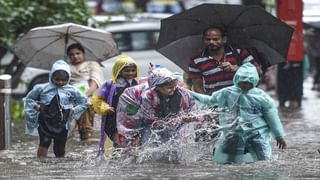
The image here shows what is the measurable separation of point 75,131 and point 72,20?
9.39 ft

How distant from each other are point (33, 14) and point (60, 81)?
5953 millimetres

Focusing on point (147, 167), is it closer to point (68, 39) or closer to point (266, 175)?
point (266, 175)

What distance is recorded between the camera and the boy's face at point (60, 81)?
1155 centimetres

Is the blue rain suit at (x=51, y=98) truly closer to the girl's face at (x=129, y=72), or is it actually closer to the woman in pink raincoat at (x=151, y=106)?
the girl's face at (x=129, y=72)

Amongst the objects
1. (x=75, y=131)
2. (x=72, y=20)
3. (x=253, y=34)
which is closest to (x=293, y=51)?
(x=72, y=20)

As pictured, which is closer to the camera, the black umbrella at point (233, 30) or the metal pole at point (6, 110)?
the black umbrella at point (233, 30)

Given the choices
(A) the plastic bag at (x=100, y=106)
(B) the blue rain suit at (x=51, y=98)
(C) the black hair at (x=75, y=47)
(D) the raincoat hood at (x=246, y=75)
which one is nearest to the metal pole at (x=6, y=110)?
(B) the blue rain suit at (x=51, y=98)

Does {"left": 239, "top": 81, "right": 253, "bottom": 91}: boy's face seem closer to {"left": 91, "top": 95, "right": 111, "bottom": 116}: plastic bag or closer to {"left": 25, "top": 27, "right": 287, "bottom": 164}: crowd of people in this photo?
{"left": 25, "top": 27, "right": 287, "bottom": 164}: crowd of people

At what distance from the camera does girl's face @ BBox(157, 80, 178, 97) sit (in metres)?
10.0

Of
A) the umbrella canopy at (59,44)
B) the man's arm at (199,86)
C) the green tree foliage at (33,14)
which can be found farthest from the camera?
the green tree foliage at (33,14)

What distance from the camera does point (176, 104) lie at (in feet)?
33.3

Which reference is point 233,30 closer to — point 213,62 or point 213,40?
point 213,40

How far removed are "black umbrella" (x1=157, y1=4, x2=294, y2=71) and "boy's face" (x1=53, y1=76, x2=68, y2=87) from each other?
114 cm

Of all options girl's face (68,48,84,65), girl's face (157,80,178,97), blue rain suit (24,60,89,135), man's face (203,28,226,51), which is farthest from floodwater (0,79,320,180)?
girl's face (68,48,84,65)
